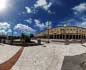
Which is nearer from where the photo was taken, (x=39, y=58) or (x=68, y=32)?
(x=39, y=58)

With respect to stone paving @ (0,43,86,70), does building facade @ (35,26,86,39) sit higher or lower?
higher

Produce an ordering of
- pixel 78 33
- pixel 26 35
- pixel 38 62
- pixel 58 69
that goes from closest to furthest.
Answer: pixel 58 69 < pixel 38 62 < pixel 26 35 < pixel 78 33

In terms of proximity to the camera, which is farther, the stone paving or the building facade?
the building facade

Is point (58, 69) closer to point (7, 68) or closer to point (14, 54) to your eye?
point (7, 68)

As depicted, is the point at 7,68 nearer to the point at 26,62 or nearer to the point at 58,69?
the point at 26,62

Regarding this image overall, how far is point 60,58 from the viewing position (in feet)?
106

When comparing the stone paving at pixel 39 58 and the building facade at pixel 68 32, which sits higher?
the building facade at pixel 68 32

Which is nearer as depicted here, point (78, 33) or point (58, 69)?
point (58, 69)

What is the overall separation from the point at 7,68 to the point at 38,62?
5.22m

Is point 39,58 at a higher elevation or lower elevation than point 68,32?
lower

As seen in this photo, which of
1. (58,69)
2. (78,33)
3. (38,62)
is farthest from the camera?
(78,33)

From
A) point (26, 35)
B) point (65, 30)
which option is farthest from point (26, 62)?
point (65, 30)

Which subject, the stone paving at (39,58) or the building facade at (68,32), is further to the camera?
the building facade at (68,32)

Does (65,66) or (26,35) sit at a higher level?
(26,35)
